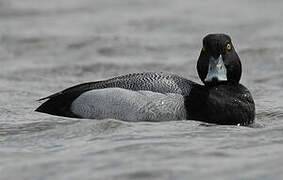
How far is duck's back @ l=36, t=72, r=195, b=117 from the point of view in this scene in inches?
336

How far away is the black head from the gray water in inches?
21.5

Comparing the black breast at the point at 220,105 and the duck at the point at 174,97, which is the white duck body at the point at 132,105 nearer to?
the duck at the point at 174,97

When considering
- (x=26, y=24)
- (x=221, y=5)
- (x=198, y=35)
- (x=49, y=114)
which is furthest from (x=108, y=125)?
(x=221, y=5)

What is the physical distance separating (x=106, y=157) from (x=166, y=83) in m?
1.79

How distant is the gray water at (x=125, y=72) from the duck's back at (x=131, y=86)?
0.41 ft

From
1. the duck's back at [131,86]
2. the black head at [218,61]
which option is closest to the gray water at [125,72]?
the duck's back at [131,86]

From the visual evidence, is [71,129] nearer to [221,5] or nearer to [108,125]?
[108,125]

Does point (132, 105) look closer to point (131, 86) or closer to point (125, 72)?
point (131, 86)

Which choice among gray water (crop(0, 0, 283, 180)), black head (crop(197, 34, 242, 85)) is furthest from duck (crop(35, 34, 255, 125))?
gray water (crop(0, 0, 283, 180))

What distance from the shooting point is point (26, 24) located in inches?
649

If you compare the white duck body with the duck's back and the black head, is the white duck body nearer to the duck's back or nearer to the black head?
the duck's back

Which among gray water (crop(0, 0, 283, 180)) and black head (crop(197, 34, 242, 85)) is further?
black head (crop(197, 34, 242, 85))

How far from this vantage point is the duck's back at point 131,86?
8523mm

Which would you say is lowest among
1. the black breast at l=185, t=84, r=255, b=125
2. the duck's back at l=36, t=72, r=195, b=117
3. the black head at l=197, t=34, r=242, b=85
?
the black breast at l=185, t=84, r=255, b=125
